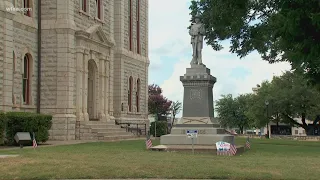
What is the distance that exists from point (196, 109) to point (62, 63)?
11571 mm

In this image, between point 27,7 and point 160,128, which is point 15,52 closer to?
point 27,7

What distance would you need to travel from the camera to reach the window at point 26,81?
95.0ft

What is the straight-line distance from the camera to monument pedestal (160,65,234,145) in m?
21.3

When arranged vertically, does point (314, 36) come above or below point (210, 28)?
below

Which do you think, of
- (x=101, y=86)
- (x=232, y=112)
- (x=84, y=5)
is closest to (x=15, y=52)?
(x=84, y=5)

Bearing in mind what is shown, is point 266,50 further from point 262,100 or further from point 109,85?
point 262,100

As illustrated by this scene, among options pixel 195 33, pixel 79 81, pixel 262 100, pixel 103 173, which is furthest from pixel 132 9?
pixel 103 173

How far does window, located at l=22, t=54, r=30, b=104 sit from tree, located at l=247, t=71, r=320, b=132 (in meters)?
35.6

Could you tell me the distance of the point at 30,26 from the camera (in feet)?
95.9

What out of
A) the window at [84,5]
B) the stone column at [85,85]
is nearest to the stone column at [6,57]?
the stone column at [85,85]

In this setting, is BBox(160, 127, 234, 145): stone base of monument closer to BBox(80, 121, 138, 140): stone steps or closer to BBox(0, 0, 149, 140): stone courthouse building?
BBox(0, 0, 149, 140): stone courthouse building

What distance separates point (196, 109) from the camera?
2170cm

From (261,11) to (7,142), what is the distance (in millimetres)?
16662

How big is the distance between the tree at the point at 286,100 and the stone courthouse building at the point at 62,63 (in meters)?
28.6
